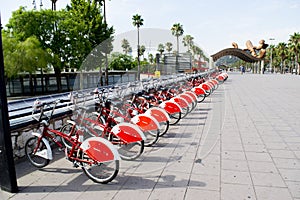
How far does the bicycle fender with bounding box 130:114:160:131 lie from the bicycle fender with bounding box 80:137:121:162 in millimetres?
1447

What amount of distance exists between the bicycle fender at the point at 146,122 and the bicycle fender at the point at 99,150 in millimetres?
1447

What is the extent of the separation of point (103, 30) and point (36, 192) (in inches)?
661

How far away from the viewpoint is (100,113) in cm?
457

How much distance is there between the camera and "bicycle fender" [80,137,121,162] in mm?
2996

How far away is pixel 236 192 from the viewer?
2.90 metres

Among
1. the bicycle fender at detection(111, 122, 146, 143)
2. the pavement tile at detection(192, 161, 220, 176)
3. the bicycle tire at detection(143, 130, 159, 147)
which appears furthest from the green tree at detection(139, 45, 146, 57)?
the pavement tile at detection(192, 161, 220, 176)

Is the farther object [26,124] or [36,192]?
[26,124]

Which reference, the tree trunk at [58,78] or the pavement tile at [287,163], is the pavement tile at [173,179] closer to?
the pavement tile at [287,163]

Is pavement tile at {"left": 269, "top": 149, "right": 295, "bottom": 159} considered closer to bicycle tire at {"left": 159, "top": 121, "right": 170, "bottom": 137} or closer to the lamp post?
bicycle tire at {"left": 159, "top": 121, "right": 170, "bottom": 137}

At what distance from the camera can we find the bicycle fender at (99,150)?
9.83ft

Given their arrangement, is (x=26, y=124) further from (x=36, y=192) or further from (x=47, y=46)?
(x=47, y=46)

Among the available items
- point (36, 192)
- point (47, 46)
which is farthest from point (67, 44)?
point (36, 192)

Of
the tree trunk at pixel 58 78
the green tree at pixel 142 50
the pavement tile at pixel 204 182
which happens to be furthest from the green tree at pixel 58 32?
the pavement tile at pixel 204 182

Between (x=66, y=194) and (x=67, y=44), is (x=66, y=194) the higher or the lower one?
the lower one
